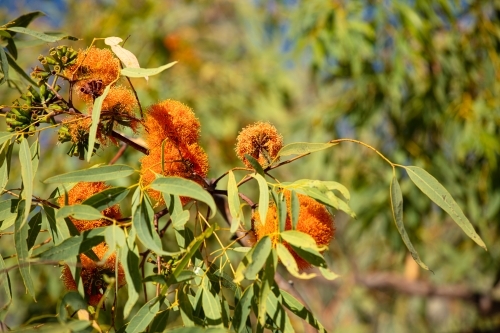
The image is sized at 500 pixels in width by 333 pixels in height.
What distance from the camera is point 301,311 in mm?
753

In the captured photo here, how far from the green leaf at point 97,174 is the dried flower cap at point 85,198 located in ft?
0.17

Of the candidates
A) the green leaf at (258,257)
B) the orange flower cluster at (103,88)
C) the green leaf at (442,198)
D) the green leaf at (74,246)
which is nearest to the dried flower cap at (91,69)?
the orange flower cluster at (103,88)

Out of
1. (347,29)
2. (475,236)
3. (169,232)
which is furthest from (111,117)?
(347,29)

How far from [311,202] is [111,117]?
0.91ft

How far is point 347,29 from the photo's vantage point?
2135 mm

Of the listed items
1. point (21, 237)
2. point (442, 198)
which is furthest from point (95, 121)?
point (442, 198)

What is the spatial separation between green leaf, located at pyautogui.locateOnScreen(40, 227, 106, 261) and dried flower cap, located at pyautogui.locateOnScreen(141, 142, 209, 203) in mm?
94

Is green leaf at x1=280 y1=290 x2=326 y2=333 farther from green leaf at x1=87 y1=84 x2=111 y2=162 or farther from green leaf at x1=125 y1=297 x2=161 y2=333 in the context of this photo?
green leaf at x1=87 y1=84 x2=111 y2=162

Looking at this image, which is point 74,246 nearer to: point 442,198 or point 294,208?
point 294,208

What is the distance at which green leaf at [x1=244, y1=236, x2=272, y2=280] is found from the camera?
639mm

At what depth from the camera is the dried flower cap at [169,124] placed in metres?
0.78

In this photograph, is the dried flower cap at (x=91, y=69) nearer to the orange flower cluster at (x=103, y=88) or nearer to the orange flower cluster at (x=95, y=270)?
the orange flower cluster at (x=103, y=88)

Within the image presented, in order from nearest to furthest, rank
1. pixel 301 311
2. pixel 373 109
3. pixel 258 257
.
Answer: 1. pixel 258 257
2. pixel 301 311
3. pixel 373 109

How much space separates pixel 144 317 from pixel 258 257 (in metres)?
0.16
